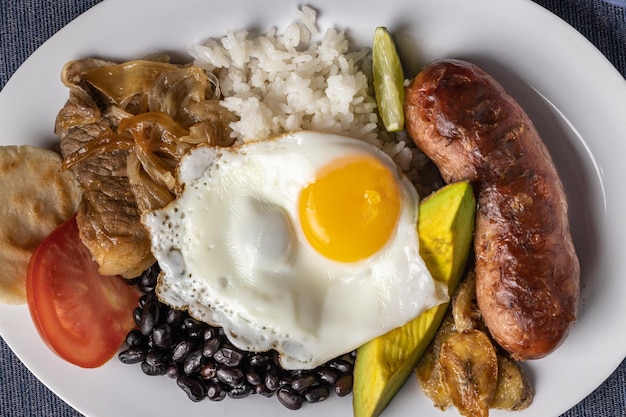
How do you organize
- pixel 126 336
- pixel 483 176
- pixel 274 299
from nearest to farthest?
pixel 483 176 < pixel 274 299 < pixel 126 336

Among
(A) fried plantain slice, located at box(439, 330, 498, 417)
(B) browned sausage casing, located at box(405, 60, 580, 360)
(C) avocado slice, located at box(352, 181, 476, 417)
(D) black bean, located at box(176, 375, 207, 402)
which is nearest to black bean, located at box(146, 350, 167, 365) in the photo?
(D) black bean, located at box(176, 375, 207, 402)

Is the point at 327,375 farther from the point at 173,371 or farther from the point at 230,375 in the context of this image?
the point at 173,371

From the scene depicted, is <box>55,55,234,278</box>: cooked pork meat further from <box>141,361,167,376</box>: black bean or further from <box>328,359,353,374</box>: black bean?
<box>328,359,353,374</box>: black bean

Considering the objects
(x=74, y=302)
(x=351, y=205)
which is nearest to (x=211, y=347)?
(x=74, y=302)

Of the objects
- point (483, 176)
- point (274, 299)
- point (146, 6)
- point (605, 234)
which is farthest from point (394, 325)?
point (146, 6)

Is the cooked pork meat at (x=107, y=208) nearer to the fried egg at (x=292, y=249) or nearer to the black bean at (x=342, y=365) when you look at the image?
the fried egg at (x=292, y=249)

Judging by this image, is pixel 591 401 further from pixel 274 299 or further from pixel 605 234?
pixel 274 299
